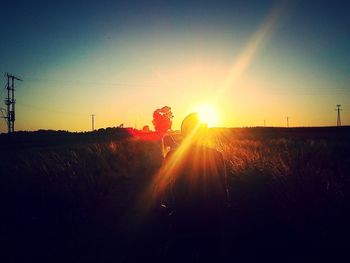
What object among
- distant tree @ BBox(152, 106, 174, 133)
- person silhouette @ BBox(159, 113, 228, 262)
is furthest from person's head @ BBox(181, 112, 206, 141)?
distant tree @ BBox(152, 106, 174, 133)

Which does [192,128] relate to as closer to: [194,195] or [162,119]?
[194,195]

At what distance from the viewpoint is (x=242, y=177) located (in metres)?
11.6

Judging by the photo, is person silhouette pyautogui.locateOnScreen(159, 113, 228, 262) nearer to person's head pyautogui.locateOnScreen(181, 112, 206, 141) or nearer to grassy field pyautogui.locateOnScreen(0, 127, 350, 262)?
person's head pyautogui.locateOnScreen(181, 112, 206, 141)

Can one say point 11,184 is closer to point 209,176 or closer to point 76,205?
point 76,205

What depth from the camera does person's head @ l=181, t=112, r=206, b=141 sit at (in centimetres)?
367

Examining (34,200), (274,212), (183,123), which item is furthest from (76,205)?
(183,123)

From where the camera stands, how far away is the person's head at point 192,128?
3.67m

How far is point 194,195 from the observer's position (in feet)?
11.6

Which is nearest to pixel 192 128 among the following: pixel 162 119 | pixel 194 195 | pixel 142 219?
pixel 194 195

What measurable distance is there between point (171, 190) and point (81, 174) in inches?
384

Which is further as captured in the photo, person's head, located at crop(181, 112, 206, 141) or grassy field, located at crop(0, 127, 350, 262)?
grassy field, located at crop(0, 127, 350, 262)

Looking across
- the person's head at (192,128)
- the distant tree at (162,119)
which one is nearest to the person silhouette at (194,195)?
the person's head at (192,128)

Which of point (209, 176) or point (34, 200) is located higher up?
point (209, 176)

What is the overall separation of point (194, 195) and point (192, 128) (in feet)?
2.36
